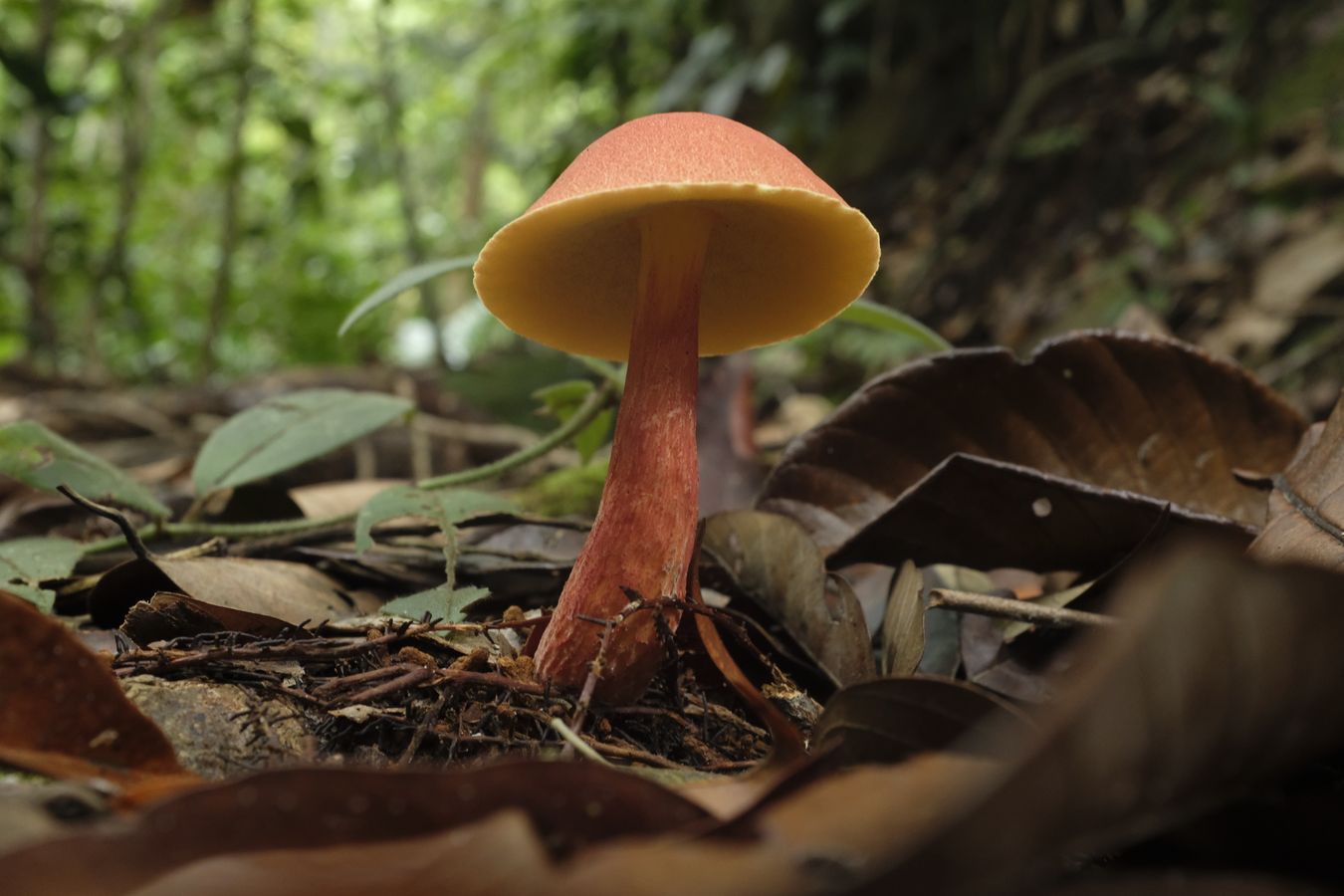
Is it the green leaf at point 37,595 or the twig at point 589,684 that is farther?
the green leaf at point 37,595

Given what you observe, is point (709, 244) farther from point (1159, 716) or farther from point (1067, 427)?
point (1159, 716)

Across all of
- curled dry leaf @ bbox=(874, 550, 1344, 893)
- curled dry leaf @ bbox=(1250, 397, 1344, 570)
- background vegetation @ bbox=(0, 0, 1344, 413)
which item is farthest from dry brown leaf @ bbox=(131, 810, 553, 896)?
background vegetation @ bbox=(0, 0, 1344, 413)

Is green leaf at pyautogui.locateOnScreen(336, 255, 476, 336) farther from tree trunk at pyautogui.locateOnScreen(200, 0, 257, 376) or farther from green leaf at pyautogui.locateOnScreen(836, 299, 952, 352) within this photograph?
tree trunk at pyautogui.locateOnScreen(200, 0, 257, 376)

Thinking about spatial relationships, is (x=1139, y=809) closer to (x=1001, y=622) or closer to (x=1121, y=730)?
(x=1121, y=730)

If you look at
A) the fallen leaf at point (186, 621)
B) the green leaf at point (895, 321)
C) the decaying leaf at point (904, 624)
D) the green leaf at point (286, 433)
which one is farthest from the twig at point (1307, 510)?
the green leaf at point (286, 433)

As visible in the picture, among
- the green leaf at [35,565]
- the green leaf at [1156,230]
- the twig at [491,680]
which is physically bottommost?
the twig at [491,680]

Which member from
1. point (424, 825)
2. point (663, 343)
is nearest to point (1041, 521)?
point (663, 343)

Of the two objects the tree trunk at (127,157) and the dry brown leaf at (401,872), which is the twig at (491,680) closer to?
the dry brown leaf at (401,872)
